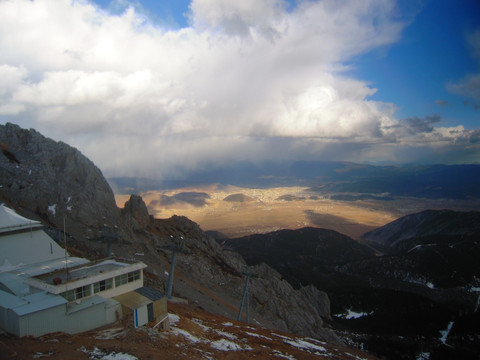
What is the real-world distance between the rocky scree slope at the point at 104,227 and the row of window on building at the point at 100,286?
1499cm

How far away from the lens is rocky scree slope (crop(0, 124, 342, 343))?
46000 mm

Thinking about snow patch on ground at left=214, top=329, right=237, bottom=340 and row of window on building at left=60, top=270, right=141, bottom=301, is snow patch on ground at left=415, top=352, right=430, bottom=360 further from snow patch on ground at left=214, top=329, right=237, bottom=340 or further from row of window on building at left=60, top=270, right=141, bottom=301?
row of window on building at left=60, top=270, right=141, bottom=301

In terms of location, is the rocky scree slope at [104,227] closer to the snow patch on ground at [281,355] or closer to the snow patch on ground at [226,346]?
the snow patch on ground at [226,346]

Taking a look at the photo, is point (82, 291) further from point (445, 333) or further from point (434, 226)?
point (434, 226)

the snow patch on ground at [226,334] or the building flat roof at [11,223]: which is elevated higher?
the building flat roof at [11,223]

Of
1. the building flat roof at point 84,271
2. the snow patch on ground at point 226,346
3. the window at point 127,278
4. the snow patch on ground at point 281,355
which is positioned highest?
the building flat roof at point 84,271

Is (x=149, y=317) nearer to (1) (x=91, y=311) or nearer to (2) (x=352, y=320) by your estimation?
(1) (x=91, y=311)

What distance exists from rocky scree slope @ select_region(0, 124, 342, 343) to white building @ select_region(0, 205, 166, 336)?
1243cm

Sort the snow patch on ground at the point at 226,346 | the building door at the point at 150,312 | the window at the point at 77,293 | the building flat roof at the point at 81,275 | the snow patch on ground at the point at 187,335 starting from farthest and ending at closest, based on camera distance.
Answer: the building door at the point at 150,312
the snow patch on ground at the point at 187,335
the snow patch on ground at the point at 226,346
the window at the point at 77,293
the building flat roof at the point at 81,275

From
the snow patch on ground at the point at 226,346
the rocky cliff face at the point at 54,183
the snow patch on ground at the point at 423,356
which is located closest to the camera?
the snow patch on ground at the point at 226,346

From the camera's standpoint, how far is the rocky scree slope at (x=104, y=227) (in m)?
46.0

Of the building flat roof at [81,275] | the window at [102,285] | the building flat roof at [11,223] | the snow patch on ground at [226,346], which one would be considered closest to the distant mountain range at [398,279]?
the snow patch on ground at [226,346]

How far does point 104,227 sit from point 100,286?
21.0 meters

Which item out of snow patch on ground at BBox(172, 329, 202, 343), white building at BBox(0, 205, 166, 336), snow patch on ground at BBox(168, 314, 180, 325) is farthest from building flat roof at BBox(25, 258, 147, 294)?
snow patch on ground at BBox(172, 329, 202, 343)
